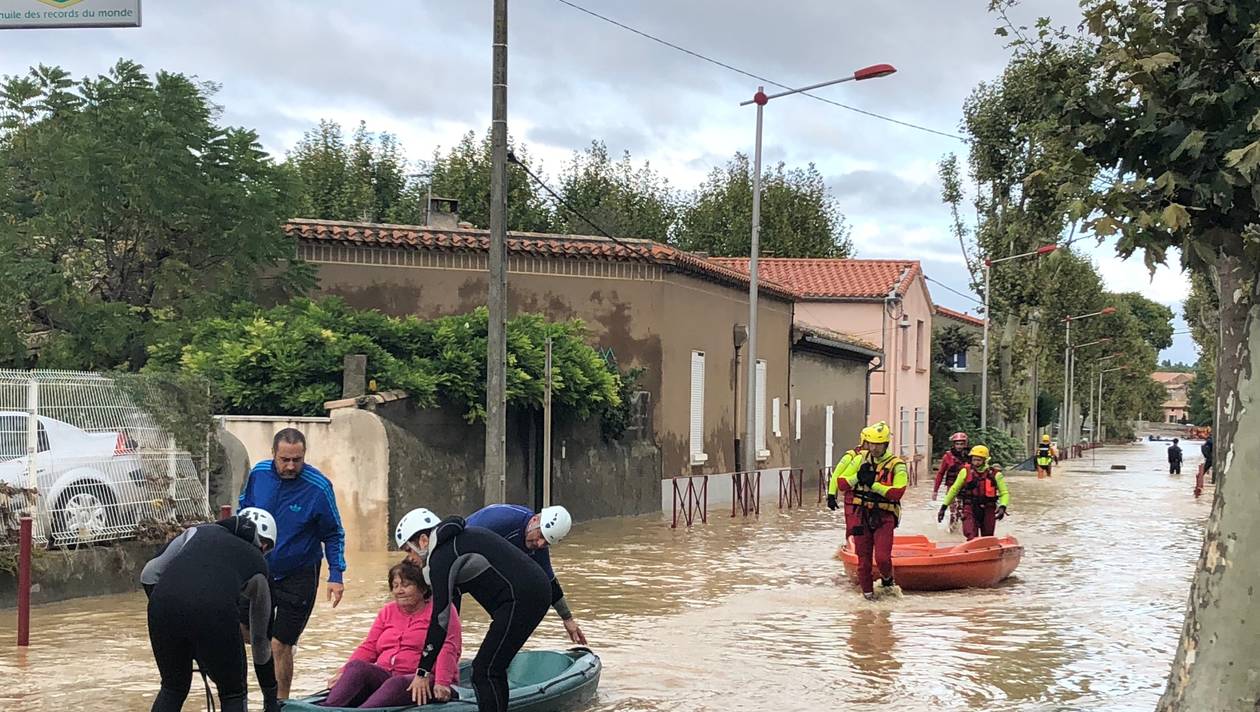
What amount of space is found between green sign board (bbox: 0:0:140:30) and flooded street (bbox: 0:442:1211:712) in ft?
16.1

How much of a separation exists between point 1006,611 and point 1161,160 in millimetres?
8947

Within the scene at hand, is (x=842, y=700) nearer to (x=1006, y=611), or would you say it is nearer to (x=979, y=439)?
(x=1006, y=611)

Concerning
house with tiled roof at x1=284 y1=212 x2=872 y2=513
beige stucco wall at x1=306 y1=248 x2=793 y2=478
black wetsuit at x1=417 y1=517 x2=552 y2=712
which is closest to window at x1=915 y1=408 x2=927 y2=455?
house with tiled roof at x1=284 y1=212 x2=872 y2=513

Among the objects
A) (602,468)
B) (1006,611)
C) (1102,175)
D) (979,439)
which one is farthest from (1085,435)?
(1102,175)

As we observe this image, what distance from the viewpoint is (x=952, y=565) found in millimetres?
16391

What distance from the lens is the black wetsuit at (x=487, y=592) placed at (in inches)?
313

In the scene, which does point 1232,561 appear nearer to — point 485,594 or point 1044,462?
point 485,594

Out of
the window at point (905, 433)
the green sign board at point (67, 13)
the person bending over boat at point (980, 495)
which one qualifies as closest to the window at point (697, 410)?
the person bending over boat at point (980, 495)

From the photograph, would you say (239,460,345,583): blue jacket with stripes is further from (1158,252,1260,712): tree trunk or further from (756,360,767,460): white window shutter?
(756,360,767,460): white window shutter

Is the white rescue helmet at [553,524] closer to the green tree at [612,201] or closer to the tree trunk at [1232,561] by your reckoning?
the tree trunk at [1232,561]

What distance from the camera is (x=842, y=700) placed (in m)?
10.5

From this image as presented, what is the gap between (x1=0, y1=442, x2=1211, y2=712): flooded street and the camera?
10.6m

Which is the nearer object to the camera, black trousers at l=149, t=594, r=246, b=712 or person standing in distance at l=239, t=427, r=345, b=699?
black trousers at l=149, t=594, r=246, b=712

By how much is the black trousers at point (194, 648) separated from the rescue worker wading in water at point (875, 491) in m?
8.72
